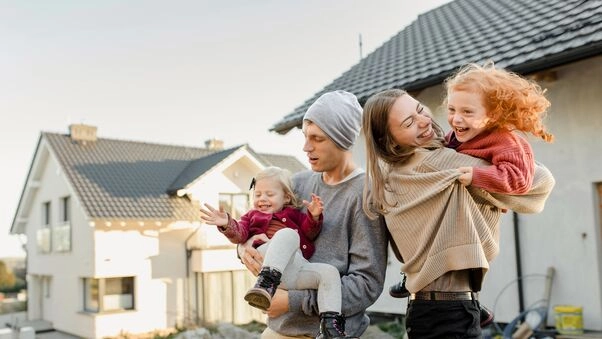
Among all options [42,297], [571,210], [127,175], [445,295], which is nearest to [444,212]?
[445,295]

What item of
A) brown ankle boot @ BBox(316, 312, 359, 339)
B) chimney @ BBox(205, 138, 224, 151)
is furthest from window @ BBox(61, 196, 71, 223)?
brown ankle boot @ BBox(316, 312, 359, 339)

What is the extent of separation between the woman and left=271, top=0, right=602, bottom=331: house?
3791mm

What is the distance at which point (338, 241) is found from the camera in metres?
2.17

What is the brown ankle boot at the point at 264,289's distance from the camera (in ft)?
6.45

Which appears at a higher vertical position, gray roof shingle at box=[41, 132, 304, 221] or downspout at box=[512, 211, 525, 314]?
gray roof shingle at box=[41, 132, 304, 221]

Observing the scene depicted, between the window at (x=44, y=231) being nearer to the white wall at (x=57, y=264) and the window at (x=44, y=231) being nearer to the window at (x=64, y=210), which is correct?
the white wall at (x=57, y=264)

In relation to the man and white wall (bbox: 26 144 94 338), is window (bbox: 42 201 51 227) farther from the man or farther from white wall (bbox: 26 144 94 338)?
the man

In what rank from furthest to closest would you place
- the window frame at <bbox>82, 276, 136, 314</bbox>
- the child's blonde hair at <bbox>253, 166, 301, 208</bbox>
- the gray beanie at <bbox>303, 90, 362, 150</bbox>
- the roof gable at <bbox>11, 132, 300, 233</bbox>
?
the roof gable at <bbox>11, 132, 300, 233</bbox>, the window frame at <bbox>82, 276, 136, 314</bbox>, the child's blonde hair at <bbox>253, 166, 301, 208</bbox>, the gray beanie at <bbox>303, 90, 362, 150</bbox>

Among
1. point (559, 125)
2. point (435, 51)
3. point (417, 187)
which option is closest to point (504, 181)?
point (417, 187)

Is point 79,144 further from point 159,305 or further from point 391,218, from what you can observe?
point 391,218

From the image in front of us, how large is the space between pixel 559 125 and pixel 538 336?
2263 millimetres

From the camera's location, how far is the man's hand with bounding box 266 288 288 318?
2.07 metres

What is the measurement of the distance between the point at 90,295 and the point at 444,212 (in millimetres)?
18765

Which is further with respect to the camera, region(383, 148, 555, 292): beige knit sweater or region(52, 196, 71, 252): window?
region(52, 196, 71, 252): window
